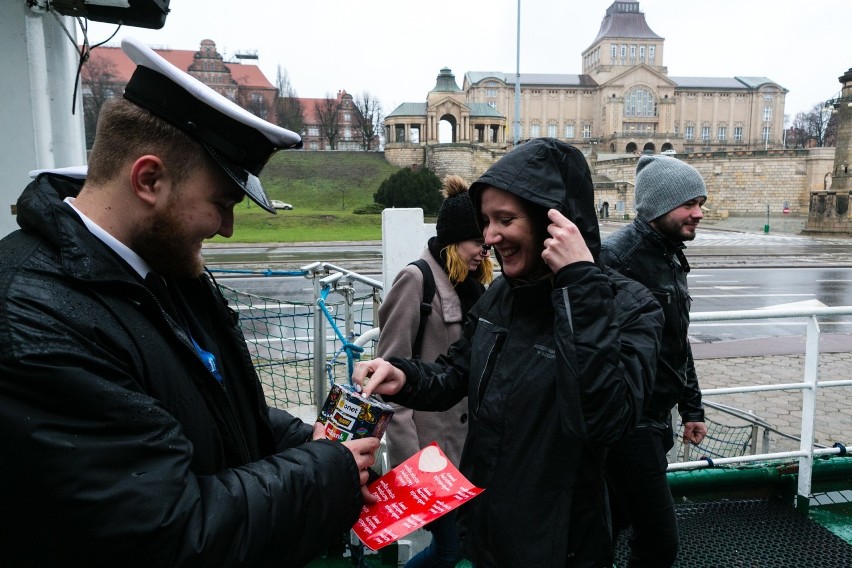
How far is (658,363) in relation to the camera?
2.96 m

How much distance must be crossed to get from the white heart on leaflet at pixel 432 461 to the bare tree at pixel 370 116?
289 ft

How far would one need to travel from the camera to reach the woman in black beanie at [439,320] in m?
2.81

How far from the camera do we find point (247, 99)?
86.2 meters

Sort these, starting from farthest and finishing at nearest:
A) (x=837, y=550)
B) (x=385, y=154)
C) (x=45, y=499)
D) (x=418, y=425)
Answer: (x=385, y=154), (x=837, y=550), (x=418, y=425), (x=45, y=499)

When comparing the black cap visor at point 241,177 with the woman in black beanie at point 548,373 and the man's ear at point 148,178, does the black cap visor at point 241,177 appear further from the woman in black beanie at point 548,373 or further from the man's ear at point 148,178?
the woman in black beanie at point 548,373

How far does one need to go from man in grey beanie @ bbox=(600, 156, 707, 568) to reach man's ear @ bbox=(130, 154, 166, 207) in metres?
2.10

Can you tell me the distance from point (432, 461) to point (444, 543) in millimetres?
963

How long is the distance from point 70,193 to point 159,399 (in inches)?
25.3

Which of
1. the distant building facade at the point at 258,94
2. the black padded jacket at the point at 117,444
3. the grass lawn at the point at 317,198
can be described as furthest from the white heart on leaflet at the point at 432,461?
the distant building facade at the point at 258,94

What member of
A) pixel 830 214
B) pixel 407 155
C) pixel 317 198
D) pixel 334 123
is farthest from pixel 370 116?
pixel 830 214

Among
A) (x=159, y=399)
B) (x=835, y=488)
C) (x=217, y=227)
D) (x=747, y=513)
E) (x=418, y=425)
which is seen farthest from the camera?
(x=835, y=488)

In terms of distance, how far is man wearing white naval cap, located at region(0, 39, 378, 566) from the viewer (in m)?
1.12

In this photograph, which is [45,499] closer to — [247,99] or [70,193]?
[70,193]

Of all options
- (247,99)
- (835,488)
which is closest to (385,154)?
(247,99)
